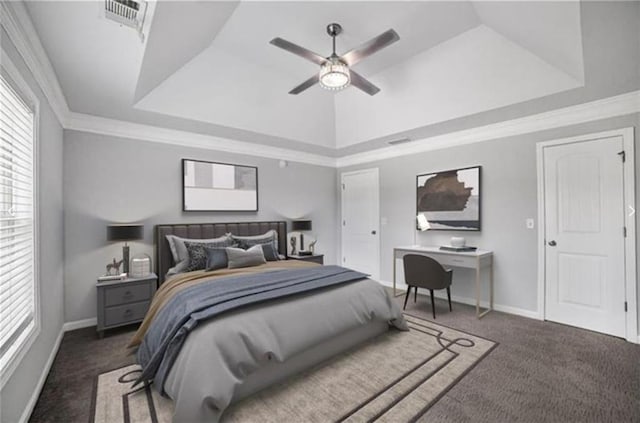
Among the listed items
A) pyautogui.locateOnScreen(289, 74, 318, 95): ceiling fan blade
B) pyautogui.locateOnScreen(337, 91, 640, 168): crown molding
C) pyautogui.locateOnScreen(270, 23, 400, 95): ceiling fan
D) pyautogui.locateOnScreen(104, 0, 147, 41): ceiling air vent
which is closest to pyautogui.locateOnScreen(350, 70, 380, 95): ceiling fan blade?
pyautogui.locateOnScreen(270, 23, 400, 95): ceiling fan

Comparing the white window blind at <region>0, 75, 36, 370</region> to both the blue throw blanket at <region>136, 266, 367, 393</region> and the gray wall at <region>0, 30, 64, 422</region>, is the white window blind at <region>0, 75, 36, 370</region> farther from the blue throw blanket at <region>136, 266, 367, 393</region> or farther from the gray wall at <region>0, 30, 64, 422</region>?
the blue throw blanket at <region>136, 266, 367, 393</region>

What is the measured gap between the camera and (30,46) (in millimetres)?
2006

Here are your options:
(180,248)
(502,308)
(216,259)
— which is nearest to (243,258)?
(216,259)

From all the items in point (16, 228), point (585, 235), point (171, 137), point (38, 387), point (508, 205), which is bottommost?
point (38, 387)

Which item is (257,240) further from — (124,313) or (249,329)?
(249,329)

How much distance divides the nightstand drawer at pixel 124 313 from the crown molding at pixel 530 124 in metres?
4.33

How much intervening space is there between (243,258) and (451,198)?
3.15m

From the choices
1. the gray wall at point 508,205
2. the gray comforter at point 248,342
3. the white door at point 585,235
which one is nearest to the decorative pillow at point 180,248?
the gray comforter at point 248,342

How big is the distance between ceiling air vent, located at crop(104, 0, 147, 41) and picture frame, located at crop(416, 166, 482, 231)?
4077 millimetres

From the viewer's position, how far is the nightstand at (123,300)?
315 centimetres

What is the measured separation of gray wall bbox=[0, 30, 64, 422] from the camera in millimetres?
1707

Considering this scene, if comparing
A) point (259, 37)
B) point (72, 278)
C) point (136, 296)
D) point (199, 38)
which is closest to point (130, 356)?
point (136, 296)

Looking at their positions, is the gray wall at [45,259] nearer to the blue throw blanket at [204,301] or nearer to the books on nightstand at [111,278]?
the books on nightstand at [111,278]

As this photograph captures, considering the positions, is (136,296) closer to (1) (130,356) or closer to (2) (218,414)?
(1) (130,356)
